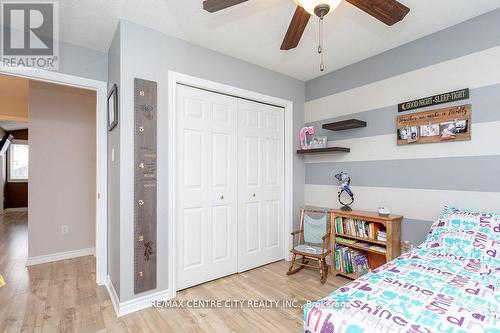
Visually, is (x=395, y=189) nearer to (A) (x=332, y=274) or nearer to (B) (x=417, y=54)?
(A) (x=332, y=274)

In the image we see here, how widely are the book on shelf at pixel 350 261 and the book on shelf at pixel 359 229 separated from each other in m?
0.20

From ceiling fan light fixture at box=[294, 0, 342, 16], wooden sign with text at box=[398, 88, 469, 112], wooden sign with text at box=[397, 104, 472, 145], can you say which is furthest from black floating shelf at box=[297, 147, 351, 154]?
ceiling fan light fixture at box=[294, 0, 342, 16]

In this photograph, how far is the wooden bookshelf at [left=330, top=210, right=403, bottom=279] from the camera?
2.45 m

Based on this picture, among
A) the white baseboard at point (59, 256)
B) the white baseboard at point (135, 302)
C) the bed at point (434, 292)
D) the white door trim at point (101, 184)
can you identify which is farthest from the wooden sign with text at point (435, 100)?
the white baseboard at point (59, 256)

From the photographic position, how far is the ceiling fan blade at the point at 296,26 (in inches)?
60.1

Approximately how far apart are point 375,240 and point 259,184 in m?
1.48

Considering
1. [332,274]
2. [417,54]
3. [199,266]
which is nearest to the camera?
[417,54]

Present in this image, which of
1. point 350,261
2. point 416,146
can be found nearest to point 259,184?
point 350,261

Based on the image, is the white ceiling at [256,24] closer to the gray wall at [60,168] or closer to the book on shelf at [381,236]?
the gray wall at [60,168]

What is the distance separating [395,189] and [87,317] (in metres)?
3.20

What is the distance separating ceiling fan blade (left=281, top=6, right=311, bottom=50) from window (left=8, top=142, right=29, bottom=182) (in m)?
9.41

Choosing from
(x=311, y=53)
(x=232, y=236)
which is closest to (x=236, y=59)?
(x=311, y=53)

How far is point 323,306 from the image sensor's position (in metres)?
1.23

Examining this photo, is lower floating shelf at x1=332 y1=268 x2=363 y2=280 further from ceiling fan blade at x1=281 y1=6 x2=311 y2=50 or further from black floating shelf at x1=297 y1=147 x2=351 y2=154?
ceiling fan blade at x1=281 y1=6 x2=311 y2=50
